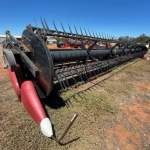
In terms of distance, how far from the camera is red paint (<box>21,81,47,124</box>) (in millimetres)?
3317

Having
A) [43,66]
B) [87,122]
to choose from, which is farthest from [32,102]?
[87,122]

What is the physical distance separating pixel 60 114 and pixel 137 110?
84.2 inches

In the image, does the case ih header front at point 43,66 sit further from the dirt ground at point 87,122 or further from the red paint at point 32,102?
the dirt ground at point 87,122

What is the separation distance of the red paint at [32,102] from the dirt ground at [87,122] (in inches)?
7.6

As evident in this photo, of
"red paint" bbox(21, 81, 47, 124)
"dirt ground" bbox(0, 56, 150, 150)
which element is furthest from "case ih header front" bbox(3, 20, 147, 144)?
"dirt ground" bbox(0, 56, 150, 150)

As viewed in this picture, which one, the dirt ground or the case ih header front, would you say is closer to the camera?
the dirt ground

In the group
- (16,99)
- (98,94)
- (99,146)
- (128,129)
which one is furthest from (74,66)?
(99,146)

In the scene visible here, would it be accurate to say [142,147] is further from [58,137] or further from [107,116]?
[58,137]

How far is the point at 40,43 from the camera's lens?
12.7 feet

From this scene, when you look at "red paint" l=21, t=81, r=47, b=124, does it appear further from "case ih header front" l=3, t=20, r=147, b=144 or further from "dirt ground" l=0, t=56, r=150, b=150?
"dirt ground" l=0, t=56, r=150, b=150

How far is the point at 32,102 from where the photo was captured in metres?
3.57

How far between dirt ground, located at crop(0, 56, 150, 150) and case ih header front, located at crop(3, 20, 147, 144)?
233mm

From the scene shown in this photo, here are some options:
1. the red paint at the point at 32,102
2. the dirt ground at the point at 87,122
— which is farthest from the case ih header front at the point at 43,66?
the dirt ground at the point at 87,122

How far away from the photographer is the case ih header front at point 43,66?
360cm
